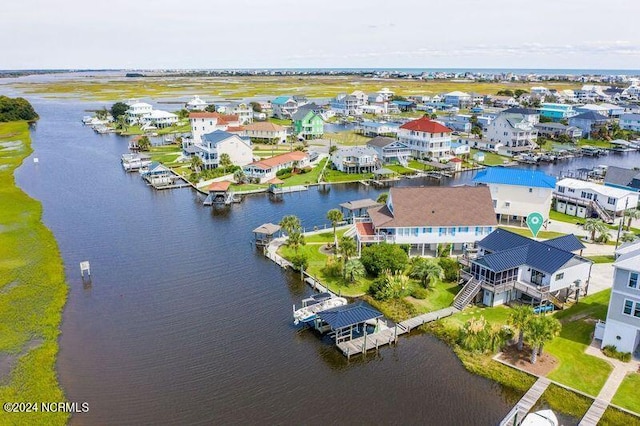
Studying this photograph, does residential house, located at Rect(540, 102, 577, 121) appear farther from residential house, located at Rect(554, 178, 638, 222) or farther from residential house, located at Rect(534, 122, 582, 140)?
residential house, located at Rect(554, 178, 638, 222)

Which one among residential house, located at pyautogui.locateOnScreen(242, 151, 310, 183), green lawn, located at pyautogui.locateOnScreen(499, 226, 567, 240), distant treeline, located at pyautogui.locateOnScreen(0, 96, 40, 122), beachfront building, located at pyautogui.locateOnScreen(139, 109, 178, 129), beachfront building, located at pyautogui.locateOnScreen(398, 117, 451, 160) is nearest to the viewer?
green lawn, located at pyautogui.locateOnScreen(499, 226, 567, 240)

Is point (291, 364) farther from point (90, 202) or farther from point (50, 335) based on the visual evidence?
point (90, 202)

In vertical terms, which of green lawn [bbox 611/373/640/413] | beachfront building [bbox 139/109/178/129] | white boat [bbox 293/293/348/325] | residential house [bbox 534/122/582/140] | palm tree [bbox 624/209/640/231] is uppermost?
beachfront building [bbox 139/109/178/129]

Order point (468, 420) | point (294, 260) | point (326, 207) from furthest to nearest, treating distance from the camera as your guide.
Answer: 1. point (326, 207)
2. point (294, 260)
3. point (468, 420)

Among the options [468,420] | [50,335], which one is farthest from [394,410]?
[50,335]

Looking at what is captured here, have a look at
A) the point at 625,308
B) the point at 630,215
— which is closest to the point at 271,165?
the point at 630,215

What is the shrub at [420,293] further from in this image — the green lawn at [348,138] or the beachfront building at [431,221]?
the green lawn at [348,138]

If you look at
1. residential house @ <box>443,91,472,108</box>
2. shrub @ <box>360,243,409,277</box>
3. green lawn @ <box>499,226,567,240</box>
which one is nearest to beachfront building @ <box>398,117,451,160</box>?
green lawn @ <box>499,226,567,240</box>
